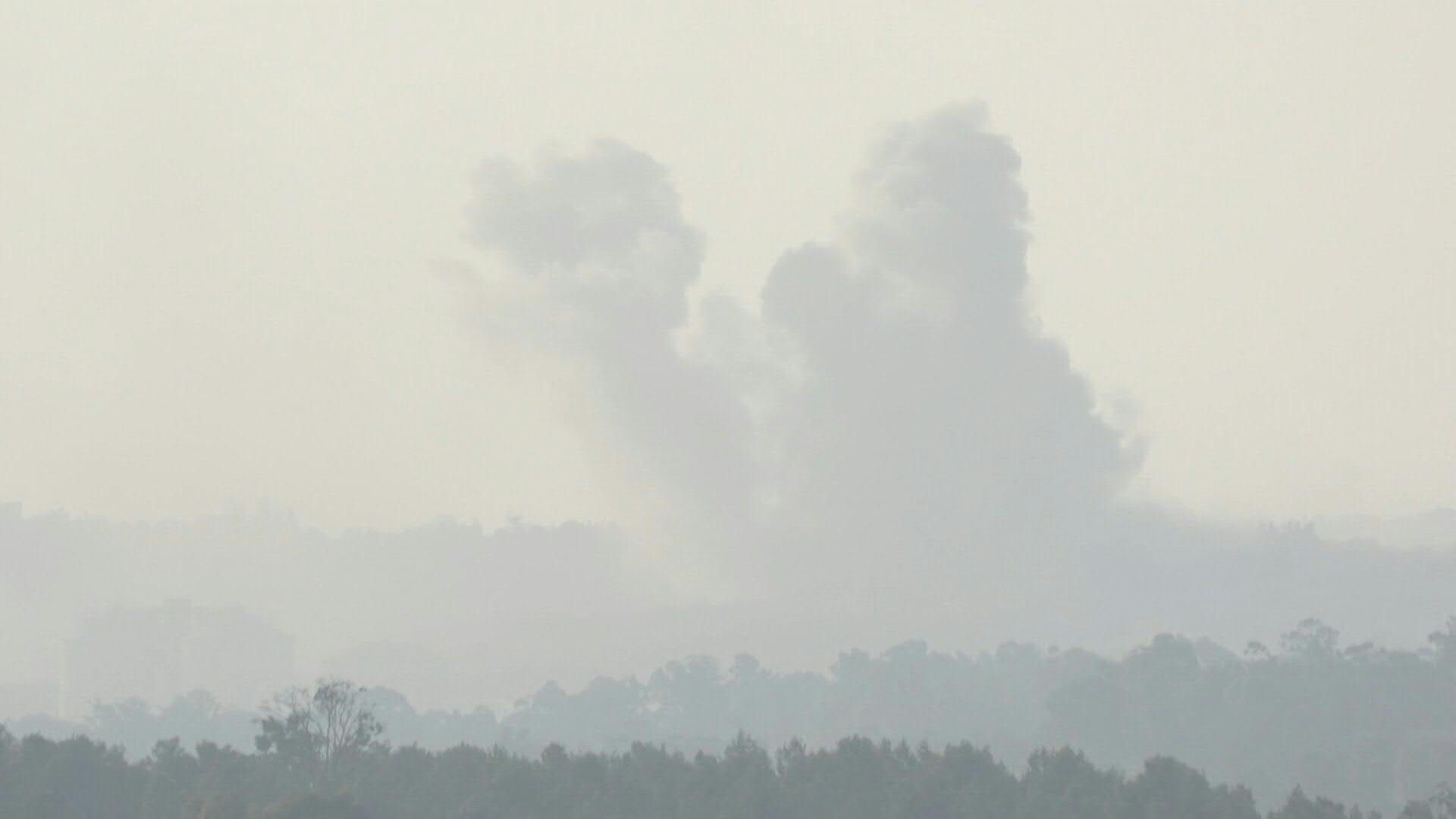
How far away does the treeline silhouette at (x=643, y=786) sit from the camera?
101625mm

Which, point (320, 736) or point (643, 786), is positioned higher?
point (320, 736)

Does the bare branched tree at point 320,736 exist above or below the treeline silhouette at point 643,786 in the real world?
above

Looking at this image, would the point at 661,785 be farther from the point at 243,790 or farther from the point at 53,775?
the point at 53,775

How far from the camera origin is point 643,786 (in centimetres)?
11019

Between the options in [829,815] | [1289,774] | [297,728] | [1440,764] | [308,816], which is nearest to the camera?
[308,816]

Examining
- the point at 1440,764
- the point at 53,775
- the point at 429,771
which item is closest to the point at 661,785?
the point at 429,771

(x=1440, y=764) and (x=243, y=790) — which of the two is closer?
(x=243, y=790)

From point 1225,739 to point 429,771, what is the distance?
105406 millimetres

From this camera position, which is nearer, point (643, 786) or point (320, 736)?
point (643, 786)

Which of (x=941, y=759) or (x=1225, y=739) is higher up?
(x=1225, y=739)

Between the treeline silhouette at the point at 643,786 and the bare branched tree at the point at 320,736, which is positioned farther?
the bare branched tree at the point at 320,736

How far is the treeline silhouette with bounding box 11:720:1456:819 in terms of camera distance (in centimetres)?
10162

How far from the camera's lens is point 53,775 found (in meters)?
109

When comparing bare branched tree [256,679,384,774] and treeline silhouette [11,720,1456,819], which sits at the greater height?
bare branched tree [256,679,384,774]
